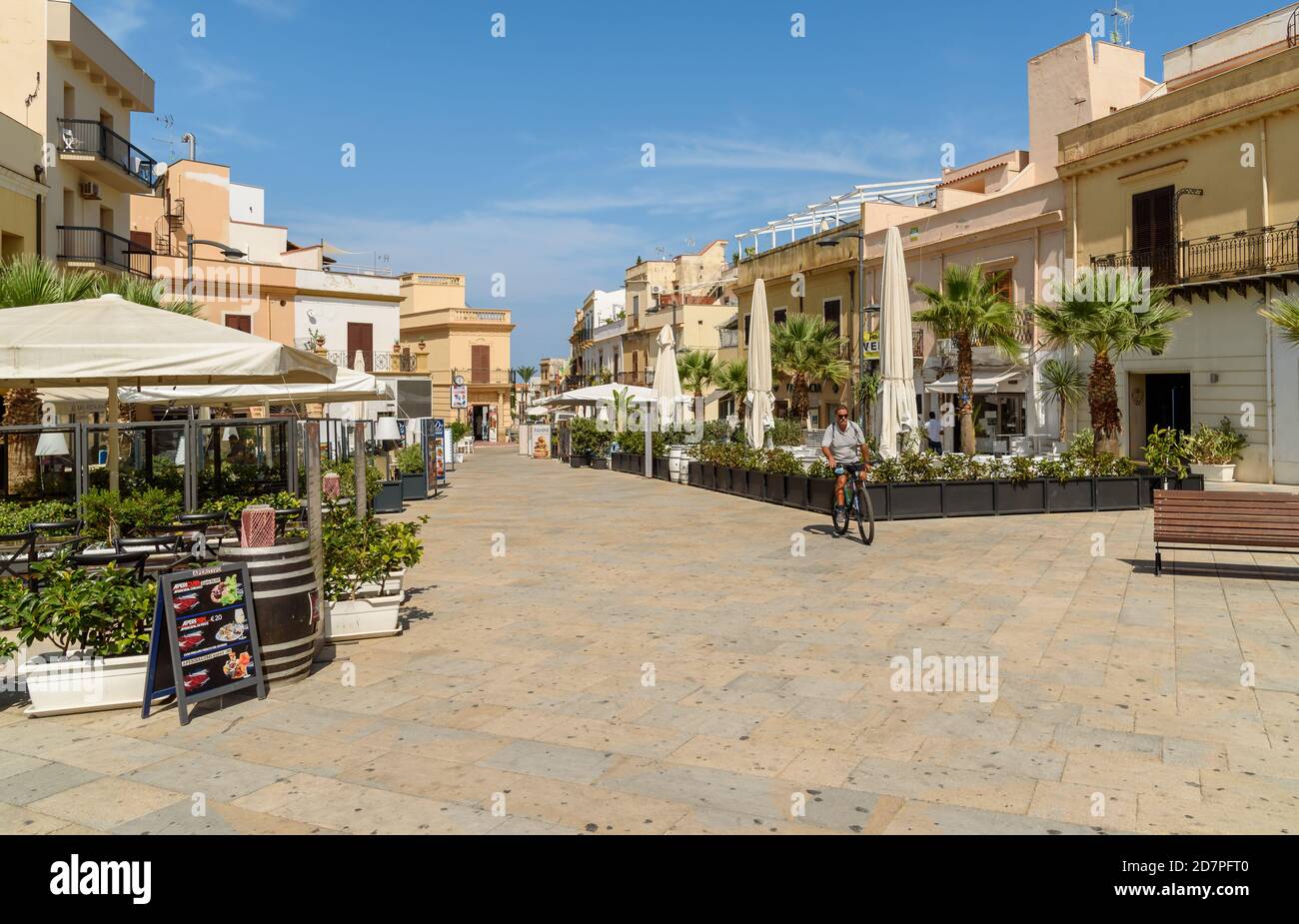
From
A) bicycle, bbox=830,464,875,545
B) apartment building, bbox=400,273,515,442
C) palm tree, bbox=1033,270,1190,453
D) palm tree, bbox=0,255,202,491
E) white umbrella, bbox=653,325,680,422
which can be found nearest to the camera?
bicycle, bbox=830,464,875,545

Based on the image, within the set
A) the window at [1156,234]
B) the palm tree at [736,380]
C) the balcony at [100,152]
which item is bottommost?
the palm tree at [736,380]

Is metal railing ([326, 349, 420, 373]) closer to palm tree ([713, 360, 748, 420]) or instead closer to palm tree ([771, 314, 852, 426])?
palm tree ([713, 360, 748, 420])

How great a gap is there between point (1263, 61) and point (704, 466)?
14253 mm

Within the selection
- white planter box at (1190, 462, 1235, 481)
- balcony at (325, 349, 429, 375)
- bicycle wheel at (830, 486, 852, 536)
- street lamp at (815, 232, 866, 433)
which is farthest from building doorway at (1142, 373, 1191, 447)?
balcony at (325, 349, 429, 375)

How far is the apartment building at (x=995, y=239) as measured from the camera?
2453 cm

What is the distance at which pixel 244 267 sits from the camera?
1453 inches

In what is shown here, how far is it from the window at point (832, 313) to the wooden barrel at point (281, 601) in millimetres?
29634

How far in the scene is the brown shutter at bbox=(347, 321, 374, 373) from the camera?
40.7 metres

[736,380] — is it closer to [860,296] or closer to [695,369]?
[695,369]

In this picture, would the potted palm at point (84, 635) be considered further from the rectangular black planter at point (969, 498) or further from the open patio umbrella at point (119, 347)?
the rectangular black planter at point (969, 498)

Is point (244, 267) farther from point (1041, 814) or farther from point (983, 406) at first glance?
point (1041, 814)

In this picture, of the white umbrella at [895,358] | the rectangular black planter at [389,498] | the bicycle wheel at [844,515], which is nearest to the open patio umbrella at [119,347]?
the bicycle wheel at [844,515]

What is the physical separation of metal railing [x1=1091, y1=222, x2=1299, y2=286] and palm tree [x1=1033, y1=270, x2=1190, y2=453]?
2.31 metres

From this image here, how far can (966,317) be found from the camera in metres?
21.6
